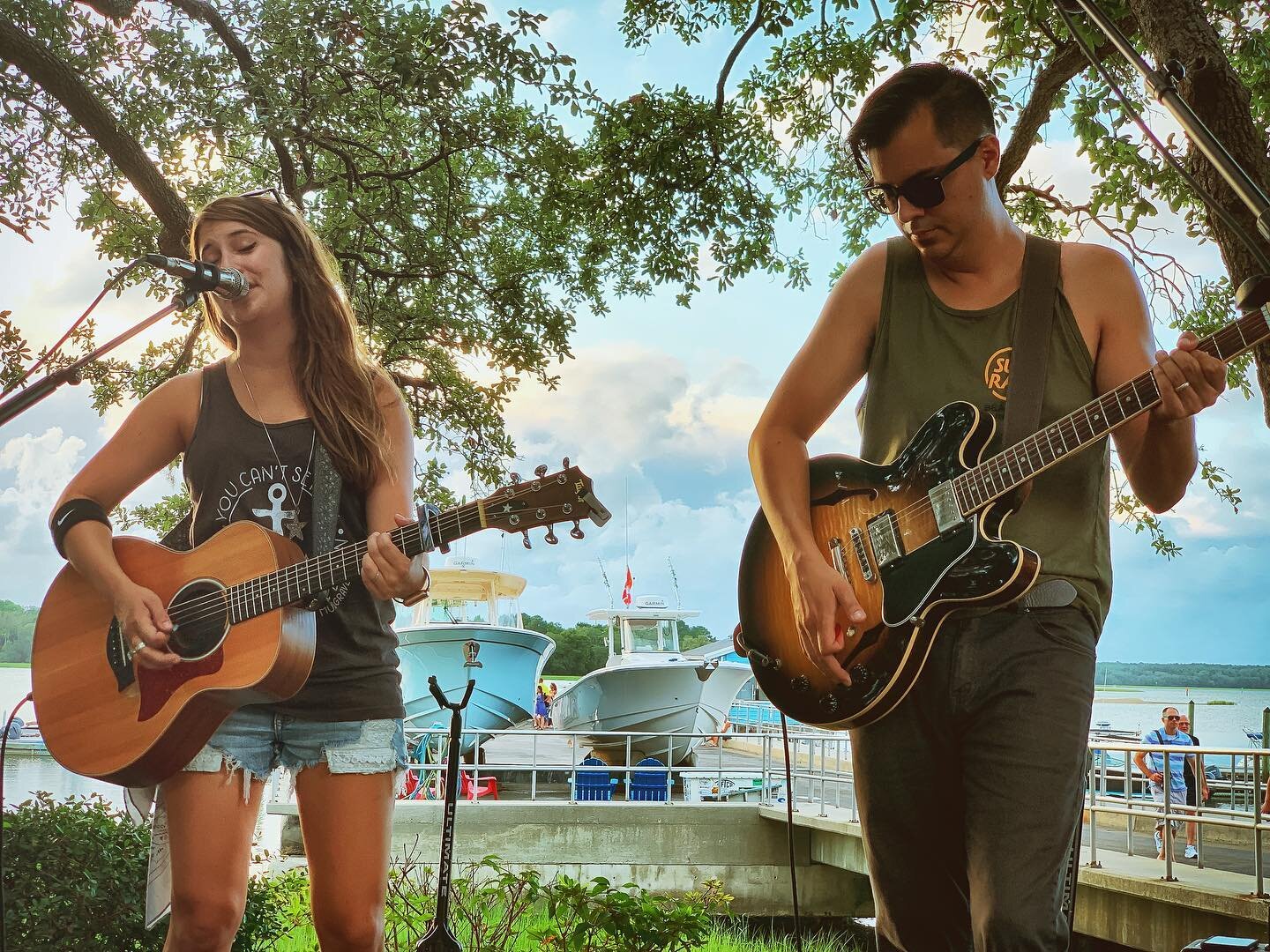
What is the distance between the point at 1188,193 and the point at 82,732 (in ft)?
19.7

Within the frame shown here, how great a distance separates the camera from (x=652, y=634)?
62.0 ft

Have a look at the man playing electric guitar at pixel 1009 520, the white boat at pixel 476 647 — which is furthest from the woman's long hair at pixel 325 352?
the white boat at pixel 476 647

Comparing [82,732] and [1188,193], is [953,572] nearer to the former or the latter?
[82,732]

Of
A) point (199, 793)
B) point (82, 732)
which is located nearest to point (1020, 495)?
point (199, 793)

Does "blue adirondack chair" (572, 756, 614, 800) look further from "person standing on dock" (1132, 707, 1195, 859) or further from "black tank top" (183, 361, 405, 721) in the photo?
"black tank top" (183, 361, 405, 721)

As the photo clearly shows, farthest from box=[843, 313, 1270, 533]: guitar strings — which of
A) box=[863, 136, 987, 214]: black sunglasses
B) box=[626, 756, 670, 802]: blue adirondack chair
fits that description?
box=[626, 756, 670, 802]: blue adirondack chair

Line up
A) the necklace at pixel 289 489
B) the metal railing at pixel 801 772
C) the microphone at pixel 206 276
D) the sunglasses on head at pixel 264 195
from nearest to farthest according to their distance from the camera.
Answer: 1. the microphone at pixel 206 276
2. the necklace at pixel 289 489
3. the sunglasses on head at pixel 264 195
4. the metal railing at pixel 801 772

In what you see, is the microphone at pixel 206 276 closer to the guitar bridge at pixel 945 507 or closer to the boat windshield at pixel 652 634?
the guitar bridge at pixel 945 507

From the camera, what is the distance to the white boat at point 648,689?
17.3 m

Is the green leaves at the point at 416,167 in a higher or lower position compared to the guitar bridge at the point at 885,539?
higher

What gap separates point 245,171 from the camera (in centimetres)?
795

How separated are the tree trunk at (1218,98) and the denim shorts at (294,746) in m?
3.20

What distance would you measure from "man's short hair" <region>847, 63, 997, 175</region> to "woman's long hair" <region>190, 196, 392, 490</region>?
1139mm

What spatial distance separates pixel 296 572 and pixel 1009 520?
4.40 ft
